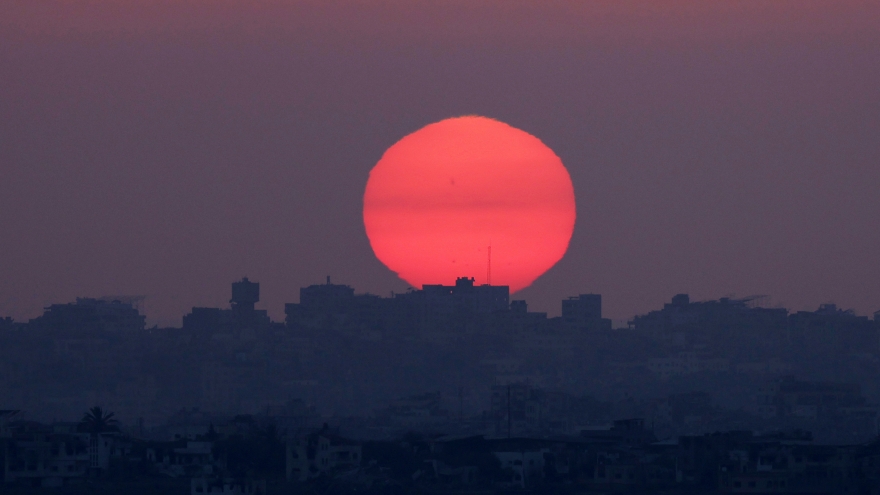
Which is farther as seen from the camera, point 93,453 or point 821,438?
point 821,438

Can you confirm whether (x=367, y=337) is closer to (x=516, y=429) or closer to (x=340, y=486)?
(x=516, y=429)

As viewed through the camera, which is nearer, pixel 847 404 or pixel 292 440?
pixel 292 440

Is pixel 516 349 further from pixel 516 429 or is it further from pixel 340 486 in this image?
pixel 340 486

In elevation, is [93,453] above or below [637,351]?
below

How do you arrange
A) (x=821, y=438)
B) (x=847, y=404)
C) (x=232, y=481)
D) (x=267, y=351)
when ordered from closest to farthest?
(x=232, y=481), (x=821, y=438), (x=847, y=404), (x=267, y=351)

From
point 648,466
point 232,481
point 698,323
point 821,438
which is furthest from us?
point 698,323

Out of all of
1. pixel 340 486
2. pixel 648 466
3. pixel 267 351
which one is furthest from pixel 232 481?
pixel 267 351

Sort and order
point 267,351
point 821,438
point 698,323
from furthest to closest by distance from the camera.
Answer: point 698,323
point 267,351
point 821,438

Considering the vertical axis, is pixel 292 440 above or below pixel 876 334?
below

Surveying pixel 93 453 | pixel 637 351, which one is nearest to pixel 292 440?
pixel 93 453
